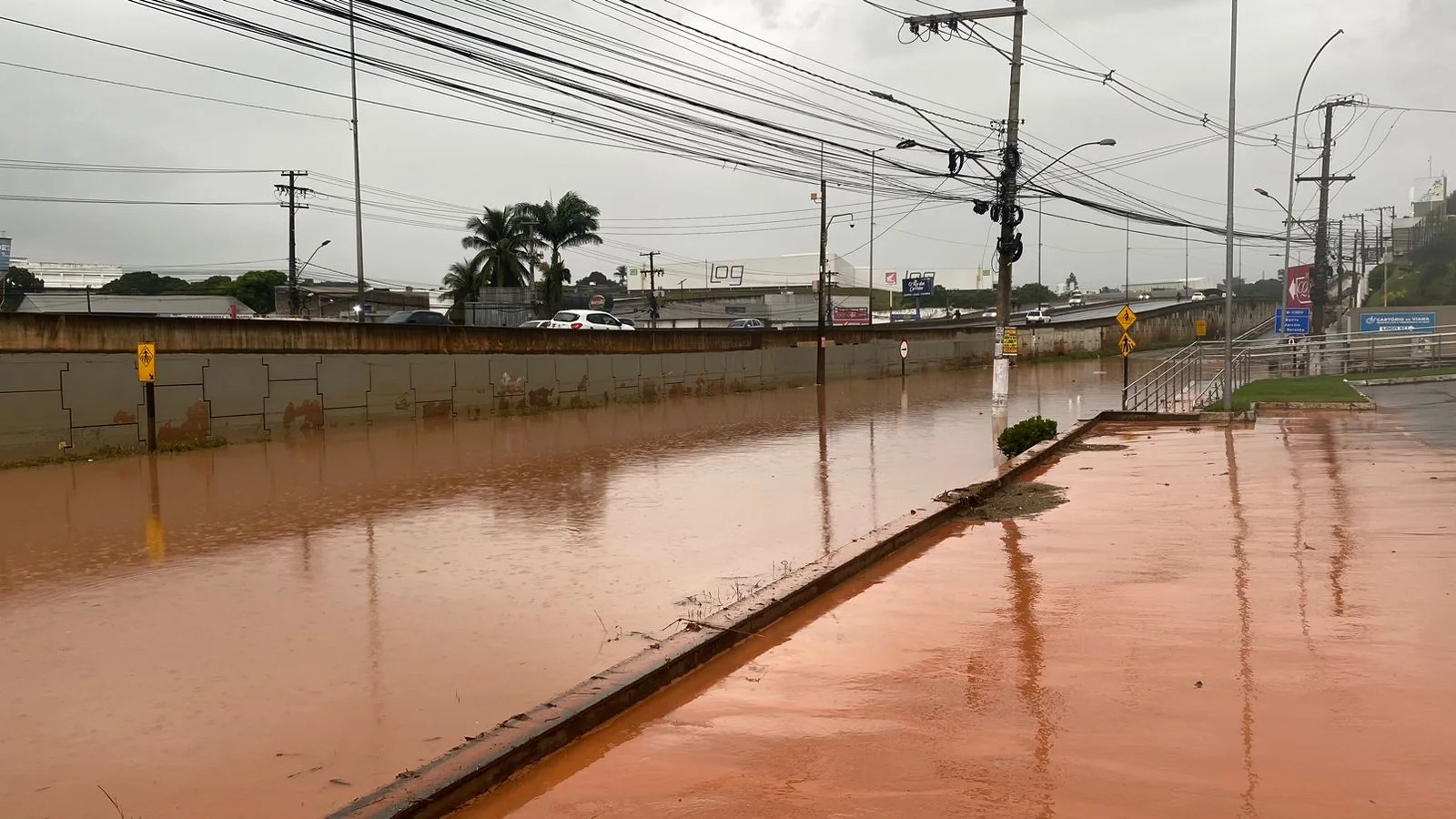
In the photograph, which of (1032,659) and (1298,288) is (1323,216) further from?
(1032,659)

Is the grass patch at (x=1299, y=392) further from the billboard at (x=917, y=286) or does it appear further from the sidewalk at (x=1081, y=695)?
the billboard at (x=917, y=286)

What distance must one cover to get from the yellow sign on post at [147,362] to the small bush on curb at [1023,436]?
14.3 m

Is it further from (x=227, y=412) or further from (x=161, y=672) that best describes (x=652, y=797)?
(x=227, y=412)

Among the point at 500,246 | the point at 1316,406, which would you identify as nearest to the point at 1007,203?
the point at 1316,406

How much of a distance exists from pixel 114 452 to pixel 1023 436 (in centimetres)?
1548

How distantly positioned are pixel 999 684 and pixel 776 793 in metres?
2.08

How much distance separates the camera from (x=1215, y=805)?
477 centimetres

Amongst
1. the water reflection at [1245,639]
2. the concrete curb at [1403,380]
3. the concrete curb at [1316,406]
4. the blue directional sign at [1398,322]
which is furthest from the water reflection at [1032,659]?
the blue directional sign at [1398,322]

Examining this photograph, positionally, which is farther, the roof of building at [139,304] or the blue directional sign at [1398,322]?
the roof of building at [139,304]

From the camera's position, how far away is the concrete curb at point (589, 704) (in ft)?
16.0

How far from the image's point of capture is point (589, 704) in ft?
19.6

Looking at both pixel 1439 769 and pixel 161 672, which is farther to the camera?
pixel 161 672

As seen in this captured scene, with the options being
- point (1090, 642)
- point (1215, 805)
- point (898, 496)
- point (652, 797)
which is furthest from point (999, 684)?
point (898, 496)

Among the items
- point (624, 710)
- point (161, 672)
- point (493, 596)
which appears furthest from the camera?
point (493, 596)
